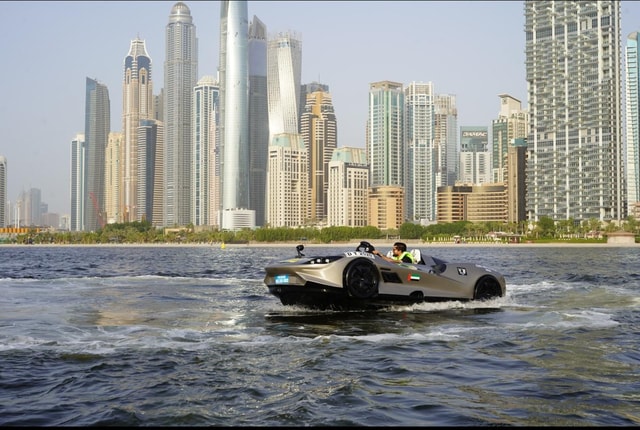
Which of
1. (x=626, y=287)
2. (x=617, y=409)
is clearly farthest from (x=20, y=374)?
(x=626, y=287)

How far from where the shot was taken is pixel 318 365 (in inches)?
466

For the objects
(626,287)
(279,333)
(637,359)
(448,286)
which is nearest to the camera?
(637,359)

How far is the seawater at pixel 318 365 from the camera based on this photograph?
8766 millimetres

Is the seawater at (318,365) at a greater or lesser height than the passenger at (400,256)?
lesser

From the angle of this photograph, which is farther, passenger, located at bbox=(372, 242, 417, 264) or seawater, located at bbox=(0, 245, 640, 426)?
passenger, located at bbox=(372, 242, 417, 264)

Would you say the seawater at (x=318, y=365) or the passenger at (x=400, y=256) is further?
the passenger at (x=400, y=256)

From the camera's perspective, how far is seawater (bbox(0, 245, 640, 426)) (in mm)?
8766

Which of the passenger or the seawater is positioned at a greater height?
the passenger

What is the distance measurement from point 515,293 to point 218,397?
1863cm

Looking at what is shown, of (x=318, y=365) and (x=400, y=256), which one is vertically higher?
(x=400, y=256)

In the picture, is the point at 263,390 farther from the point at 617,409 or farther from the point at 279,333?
the point at 279,333

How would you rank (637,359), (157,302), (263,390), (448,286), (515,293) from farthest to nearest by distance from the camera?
(515,293) → (157,302) → (448,286) → (637,359) → (263,390)

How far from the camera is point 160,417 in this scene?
27.8 ft

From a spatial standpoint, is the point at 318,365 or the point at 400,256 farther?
the point at 400,256
